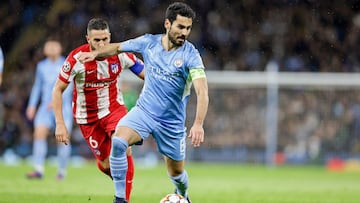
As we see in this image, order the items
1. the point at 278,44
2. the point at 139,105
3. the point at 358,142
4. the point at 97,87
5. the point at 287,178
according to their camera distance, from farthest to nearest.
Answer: the point at 278,44, the point at 358,142, the point at 287,178, the point at 97,87, the point at 139,105

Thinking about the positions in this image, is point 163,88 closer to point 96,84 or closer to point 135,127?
point 135,127

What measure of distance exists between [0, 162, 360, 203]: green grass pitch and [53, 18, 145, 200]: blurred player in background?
2.78 ft

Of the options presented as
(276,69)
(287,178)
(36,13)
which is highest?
(36,13)

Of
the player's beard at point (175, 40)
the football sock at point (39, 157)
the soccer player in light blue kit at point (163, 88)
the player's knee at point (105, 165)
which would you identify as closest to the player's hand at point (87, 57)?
the soccer player in light blue kit at point (163, 88)

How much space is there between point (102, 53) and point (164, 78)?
767mm

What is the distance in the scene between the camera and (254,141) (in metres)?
24.4

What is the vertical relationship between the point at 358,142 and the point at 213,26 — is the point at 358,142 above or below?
below

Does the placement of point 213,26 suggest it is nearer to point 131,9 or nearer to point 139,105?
point 131,9

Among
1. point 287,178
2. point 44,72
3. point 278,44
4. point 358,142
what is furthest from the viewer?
point 278,44

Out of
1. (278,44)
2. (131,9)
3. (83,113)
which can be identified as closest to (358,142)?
(278,44)

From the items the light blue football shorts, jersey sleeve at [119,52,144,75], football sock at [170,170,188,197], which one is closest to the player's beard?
the light blue football shorts

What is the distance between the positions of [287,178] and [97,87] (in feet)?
30.3

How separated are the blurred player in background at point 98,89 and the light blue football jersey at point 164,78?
78 centimetres

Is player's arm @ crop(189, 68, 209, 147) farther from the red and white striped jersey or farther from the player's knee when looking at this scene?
the player's knee
